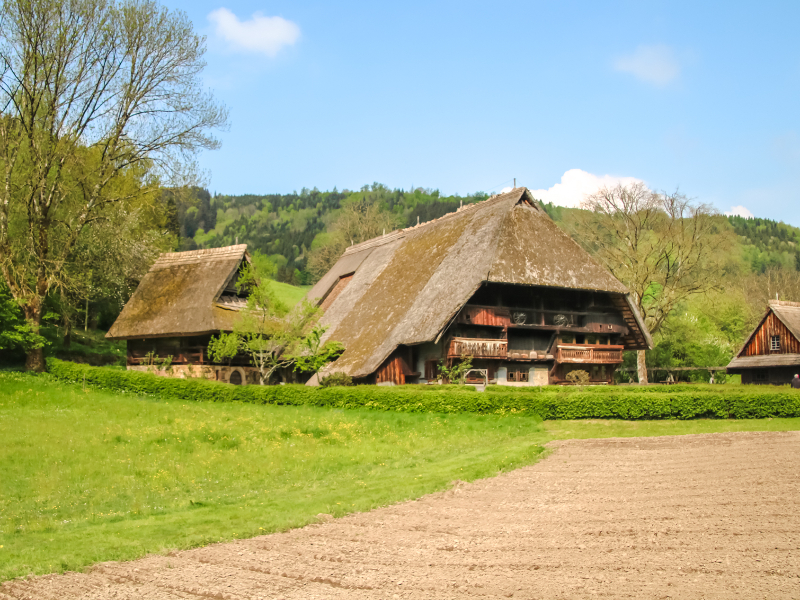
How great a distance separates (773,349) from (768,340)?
0.65 m

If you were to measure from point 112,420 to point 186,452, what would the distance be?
6.14 meters

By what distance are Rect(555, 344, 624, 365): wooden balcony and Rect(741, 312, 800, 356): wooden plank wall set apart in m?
12.5

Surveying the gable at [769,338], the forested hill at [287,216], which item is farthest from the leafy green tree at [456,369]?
the forested hill at [287,216]

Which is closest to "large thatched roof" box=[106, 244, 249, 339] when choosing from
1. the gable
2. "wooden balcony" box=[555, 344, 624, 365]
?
"wooden balcony" box=[555, 344, 624, 365]

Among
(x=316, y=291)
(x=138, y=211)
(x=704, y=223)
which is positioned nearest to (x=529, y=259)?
(x=704, y=223)

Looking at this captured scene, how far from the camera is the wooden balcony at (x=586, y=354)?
34094 mm

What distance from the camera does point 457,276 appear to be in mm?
34000

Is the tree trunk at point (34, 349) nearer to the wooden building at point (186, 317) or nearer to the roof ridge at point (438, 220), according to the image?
the wooden building at point (186, 317)

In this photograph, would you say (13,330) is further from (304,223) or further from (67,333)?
(304,223)

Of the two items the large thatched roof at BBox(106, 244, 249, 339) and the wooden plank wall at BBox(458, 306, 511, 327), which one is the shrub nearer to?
the wooden plank wall at BBox(458, 306, 511, 327)

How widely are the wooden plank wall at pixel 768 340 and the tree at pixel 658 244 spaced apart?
4.42 metres

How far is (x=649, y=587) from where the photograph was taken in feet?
26.6

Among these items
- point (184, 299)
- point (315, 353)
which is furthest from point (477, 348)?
point (184, 299)

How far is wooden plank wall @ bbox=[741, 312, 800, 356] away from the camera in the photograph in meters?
40.9
